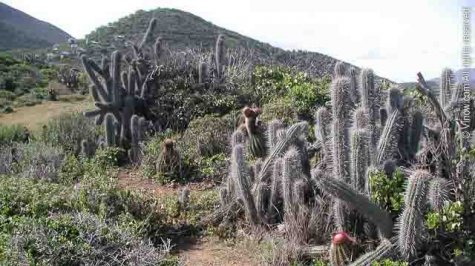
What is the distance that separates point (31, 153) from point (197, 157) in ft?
8.71

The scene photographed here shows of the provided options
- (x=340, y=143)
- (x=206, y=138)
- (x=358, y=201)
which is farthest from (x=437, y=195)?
(x=206, y=138)

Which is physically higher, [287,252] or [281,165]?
[281,165]

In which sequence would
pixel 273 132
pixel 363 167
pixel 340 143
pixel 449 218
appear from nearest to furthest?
pixel 449 218
pixel 363 167
pixel 340 143
pixel 273 132

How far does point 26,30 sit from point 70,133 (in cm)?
5977

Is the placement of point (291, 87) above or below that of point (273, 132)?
above

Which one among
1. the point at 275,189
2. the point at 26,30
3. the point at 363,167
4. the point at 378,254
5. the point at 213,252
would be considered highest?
the point at 26,30

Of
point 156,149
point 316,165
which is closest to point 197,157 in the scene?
point 156,149

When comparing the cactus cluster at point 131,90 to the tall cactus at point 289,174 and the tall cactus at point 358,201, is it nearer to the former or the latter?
the tall cactus at point 289,174

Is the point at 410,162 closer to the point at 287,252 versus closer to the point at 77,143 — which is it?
the point at 287,252

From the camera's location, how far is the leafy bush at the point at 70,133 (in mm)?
10484

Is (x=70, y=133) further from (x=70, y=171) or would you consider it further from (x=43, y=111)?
(x=43, y=111)

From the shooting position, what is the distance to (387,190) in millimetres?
4863

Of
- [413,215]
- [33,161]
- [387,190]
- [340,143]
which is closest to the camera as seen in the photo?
[413,215]

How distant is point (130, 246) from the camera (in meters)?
5.03
